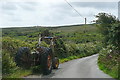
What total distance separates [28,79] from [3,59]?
152 centimetres

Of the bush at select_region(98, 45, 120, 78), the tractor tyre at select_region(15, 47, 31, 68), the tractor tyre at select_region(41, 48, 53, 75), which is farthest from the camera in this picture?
the bush at select_region(98, 45, 120, 78)

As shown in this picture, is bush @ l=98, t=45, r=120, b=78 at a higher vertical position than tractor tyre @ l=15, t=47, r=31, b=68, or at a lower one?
lower

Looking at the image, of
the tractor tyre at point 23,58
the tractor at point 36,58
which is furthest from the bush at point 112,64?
the tractor tyre at point 23,58

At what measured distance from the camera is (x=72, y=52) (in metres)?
35.3

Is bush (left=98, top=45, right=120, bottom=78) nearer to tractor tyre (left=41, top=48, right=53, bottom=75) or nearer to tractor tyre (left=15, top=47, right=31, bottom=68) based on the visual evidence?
tractor tyre (left=41, top=48, right=53, bottom=75)

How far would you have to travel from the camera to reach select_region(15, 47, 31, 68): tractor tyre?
14.3m

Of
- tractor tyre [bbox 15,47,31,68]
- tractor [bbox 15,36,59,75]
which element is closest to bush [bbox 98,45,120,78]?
tractor [bbox 15,36,59,75]

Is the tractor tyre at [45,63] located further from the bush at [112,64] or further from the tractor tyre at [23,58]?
the bush at [112,64]

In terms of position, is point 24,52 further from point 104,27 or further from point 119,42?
point 104,27

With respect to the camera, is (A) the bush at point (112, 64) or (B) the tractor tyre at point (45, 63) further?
(A) the bush at point (112, 64)

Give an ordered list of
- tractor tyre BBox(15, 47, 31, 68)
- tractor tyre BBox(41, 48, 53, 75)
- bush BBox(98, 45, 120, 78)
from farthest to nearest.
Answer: bush BBox(98, 45, 120, 78)
tractor tyre BBox(15, 47, 31, 68)
tractor tyre BBox(41, 48, 53, 75)

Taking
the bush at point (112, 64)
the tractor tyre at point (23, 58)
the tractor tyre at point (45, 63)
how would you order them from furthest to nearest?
the bush at point (112, 64)
the tractor tyre at point (23, 58)
the tractor tyre at point (45, 63)

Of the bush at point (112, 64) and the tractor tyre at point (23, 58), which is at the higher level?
the tractor tyre at point (23, 58)

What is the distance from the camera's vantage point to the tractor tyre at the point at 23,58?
46.8 ft
